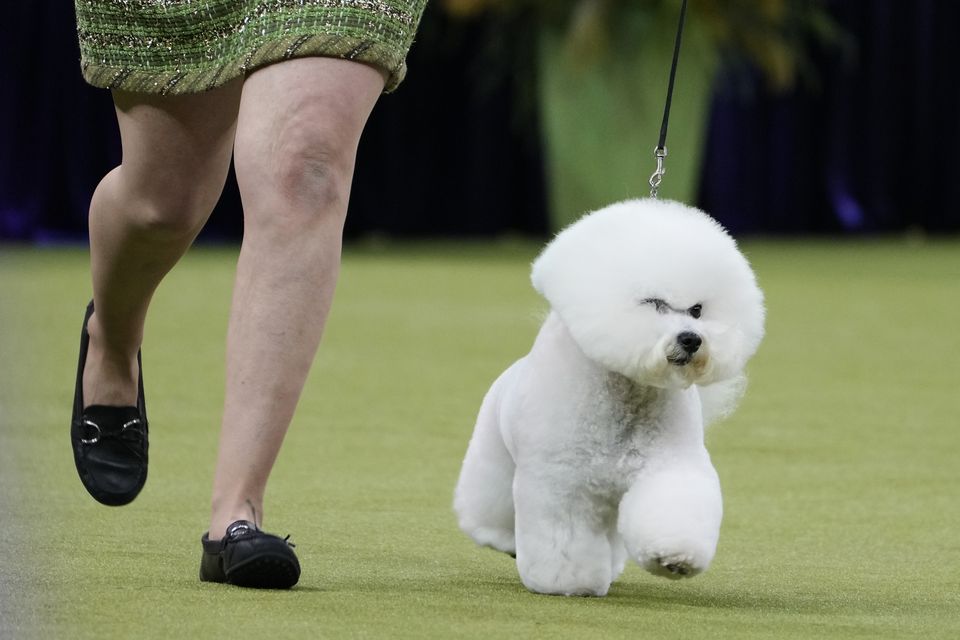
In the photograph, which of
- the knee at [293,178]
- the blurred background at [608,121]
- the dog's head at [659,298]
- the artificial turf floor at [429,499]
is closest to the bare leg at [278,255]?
the knee at [293,178]

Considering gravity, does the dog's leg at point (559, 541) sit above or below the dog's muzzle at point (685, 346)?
below

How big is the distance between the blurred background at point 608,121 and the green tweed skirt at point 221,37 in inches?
256

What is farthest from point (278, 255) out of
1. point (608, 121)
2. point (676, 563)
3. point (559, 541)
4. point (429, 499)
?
point (608, 121)

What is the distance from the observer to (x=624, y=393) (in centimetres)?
193

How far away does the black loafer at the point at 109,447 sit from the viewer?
7.58 ft

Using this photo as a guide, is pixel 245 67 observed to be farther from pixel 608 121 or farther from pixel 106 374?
pixel 608 121

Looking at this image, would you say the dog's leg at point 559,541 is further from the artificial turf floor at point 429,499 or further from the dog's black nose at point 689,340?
the dog's black nose at point 689,340

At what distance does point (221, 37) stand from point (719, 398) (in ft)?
2.39

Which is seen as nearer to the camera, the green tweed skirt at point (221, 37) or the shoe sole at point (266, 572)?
the shoe sole at point (266, 572)

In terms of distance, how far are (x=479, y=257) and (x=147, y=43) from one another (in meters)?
6.85

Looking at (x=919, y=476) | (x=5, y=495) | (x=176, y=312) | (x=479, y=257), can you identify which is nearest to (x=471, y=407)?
(x=919, y=476)

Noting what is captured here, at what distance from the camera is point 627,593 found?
2020 millimetres

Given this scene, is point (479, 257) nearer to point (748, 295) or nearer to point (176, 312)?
point (176, 312)

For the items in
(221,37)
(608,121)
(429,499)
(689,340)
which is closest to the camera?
(689,340)
